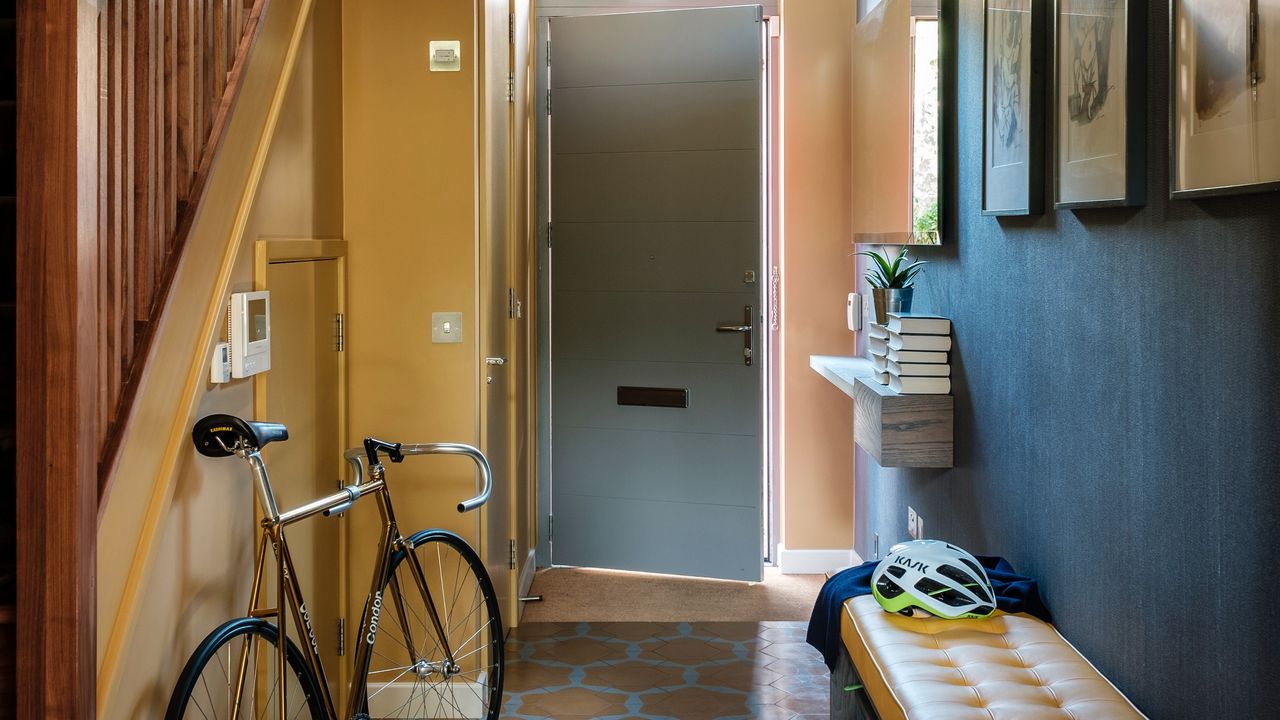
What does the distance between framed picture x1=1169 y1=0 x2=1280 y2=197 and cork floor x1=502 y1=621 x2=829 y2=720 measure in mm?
2193

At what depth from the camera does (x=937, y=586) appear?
2.66 m

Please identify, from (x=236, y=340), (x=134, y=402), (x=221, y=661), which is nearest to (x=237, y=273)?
(x=236, y=340)

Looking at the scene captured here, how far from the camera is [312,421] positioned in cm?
314

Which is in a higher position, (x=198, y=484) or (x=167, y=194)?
(x=167, y=194)

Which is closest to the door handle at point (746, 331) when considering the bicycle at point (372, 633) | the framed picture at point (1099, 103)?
the bicycle at point (372, 633)

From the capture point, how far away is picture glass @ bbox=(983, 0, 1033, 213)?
8.80ft

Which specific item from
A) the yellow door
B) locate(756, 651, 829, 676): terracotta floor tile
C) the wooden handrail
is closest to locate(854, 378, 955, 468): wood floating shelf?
locate(756, 651, 829, 676): terracotta floor tile

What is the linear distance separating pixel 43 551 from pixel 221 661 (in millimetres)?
847

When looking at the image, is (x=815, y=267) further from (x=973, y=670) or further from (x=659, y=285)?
(x=973, y=670)

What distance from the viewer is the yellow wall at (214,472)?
2.02m

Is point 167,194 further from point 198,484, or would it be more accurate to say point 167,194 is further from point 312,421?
point 312,421

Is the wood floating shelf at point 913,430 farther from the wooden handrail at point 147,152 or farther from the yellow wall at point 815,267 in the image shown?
the wooden handrail at point 147,152

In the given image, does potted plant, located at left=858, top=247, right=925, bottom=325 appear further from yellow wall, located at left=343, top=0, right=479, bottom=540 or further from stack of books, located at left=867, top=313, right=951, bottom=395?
yellow wall, located at left=343, top=0, right=479, bottom=540

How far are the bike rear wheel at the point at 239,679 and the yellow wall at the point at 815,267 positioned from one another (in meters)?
2.71
